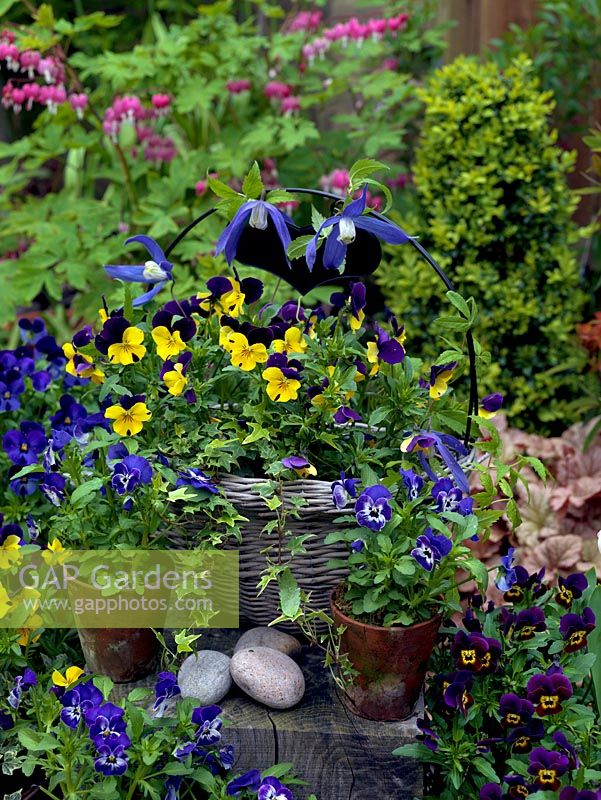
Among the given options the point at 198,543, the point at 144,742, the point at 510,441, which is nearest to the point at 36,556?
the point at 198,543

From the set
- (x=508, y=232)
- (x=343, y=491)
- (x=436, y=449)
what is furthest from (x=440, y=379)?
(x=508, y=232)

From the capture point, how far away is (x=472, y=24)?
364 centimetres

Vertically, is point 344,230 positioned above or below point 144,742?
above

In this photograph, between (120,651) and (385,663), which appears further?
(120,651)

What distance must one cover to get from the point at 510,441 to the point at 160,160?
1.52 m

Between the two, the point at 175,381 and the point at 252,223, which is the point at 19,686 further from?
the point at 252,223

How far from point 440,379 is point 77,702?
0.78m

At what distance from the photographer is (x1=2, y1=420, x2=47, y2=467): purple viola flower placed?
5.48 ft

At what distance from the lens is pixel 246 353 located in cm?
147

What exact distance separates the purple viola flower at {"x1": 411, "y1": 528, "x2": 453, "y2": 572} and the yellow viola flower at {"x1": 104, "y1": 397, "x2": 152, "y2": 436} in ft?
1.66

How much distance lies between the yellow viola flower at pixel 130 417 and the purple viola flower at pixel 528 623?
73 centimetres

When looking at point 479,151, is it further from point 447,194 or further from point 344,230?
point 344,230

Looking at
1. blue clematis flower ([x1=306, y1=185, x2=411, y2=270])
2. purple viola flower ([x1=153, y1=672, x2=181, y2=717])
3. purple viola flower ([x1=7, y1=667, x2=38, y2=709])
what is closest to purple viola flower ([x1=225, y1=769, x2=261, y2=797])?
purple viola flower ([x1=153, y1=672, x2=181, y2=717])

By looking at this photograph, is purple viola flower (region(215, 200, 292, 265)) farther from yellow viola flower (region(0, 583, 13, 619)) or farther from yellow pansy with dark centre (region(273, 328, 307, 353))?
yellow viola flower (region(0, 583, 13, 619))
